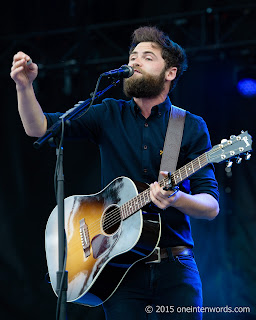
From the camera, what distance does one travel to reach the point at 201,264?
6008 mm

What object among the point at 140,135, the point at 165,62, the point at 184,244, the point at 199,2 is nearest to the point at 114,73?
the point at 140,135

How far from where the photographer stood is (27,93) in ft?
11.0

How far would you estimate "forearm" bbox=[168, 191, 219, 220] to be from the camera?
3242 millimetres

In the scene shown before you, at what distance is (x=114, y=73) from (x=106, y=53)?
3.43 m

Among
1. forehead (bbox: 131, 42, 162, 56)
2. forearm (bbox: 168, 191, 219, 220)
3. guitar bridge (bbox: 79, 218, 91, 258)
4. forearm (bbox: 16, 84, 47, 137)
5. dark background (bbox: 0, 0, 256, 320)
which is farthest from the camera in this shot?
dark background (bbox: 0, 0, 256, 320)

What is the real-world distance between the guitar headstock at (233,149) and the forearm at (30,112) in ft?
3.94

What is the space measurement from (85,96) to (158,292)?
12.5ft

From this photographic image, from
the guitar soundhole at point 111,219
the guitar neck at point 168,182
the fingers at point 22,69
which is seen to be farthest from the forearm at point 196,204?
the fingers at point 22,69

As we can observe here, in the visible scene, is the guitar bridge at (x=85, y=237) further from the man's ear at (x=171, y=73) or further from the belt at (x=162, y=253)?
the man's ear at (x=171, y=73)

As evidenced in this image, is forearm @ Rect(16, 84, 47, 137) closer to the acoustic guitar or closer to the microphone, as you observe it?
the microphone

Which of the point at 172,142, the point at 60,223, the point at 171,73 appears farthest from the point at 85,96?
the point at 60,223

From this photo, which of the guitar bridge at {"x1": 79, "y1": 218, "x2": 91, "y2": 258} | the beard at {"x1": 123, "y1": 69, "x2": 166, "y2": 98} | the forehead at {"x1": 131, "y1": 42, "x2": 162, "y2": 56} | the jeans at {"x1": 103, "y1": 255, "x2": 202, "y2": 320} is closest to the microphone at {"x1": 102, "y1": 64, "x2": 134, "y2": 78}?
the beard at {"x1": 123, "y1": 69, "x2": 166, "y2": 98}

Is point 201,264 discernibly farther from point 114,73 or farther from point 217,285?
point 114,73

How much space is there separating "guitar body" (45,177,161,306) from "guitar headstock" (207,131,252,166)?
0.59m
